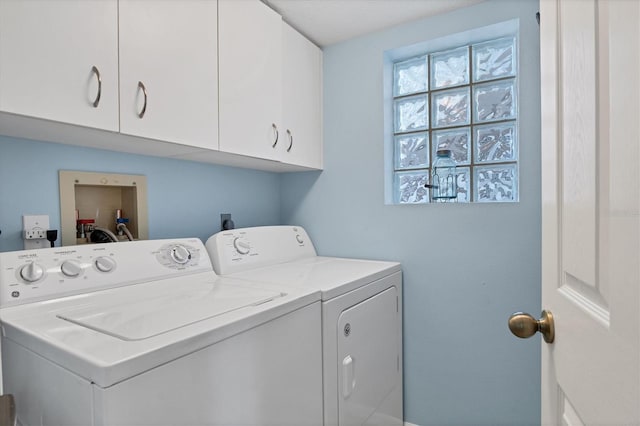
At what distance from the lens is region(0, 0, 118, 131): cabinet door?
92 centimetres

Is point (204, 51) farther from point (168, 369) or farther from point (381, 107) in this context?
point (168, 369)

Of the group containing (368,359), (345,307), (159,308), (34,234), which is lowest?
(368,359)

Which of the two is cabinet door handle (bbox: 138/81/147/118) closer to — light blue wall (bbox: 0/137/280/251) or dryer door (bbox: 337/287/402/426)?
light blue wall (bbox: 0/137/280/251)

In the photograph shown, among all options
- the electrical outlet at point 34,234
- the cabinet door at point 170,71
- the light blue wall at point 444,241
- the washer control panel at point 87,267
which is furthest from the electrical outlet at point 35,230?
the light blue wall at point 444,241

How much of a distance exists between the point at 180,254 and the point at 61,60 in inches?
31.1

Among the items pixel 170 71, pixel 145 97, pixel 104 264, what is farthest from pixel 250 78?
pixel 104 264

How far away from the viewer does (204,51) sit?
4.68 feet

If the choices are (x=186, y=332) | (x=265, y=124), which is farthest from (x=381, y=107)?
(x=186, y=332)

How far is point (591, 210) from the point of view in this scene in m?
0.52

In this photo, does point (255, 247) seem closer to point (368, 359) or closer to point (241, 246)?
point (241, 246)

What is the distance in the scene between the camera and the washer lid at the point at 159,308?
0.85 meters

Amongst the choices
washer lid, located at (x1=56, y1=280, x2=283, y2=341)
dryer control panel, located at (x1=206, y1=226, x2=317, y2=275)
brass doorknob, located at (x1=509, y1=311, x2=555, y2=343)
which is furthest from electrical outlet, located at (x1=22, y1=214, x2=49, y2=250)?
brass doorknob, located at (x1=509, y1=311, x2=555, y2=343)

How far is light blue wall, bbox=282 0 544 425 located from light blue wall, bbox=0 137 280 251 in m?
0.40

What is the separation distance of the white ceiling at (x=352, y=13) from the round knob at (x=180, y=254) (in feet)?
4.27
